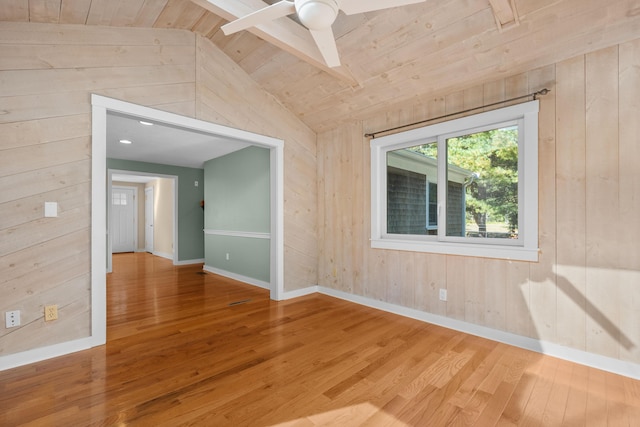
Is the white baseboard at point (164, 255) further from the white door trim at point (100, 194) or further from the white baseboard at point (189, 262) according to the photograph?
the white door trim at point (100, 194)

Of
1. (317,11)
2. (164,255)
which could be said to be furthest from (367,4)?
(164,255)

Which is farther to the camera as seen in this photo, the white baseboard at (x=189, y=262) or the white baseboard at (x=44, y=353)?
the white baseboard at (x=189, y=262)

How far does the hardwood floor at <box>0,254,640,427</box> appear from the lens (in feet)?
5.63

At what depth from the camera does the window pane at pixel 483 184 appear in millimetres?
2760

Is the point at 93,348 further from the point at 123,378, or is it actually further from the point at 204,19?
the point at 204,19

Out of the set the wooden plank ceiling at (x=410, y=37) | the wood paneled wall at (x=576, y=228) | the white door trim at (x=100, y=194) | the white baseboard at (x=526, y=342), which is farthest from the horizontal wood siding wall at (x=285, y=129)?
the wood paneled wall at (x=576, y=228)

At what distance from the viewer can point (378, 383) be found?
6.73ft

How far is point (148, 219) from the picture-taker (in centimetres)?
952

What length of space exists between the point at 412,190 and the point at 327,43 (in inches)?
84.3

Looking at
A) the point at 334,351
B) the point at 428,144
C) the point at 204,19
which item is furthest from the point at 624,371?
the point at 204,19

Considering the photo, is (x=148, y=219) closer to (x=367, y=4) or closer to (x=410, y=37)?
(x=410, y=37)

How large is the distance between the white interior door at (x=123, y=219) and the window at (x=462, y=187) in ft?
29.5

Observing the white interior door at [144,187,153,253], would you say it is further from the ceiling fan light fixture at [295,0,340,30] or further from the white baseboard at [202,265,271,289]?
the ceiling fan light fixture at [295,0,340,30]

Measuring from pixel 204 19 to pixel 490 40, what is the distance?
8.71ft
